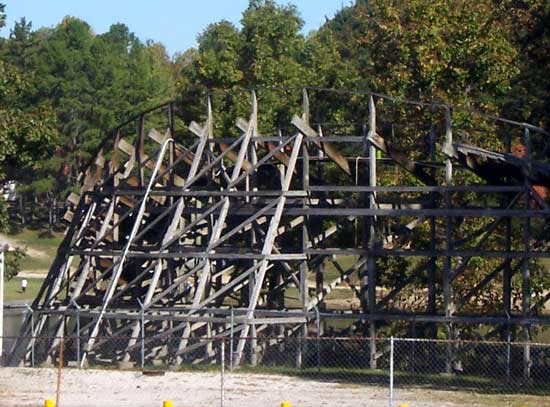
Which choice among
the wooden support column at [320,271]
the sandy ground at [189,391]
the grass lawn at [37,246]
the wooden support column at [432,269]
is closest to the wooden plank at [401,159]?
the wooden support column at [432,269]

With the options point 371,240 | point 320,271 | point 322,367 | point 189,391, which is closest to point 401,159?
point 371,240

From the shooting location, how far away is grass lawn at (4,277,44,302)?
59.9 meters

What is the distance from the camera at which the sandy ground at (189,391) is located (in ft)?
82.6

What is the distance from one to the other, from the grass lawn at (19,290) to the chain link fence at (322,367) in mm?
24367

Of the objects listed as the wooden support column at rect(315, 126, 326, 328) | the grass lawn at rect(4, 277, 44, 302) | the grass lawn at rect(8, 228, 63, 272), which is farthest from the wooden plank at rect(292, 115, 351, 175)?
the grass lawn at rect(8, 228, 63, 272)

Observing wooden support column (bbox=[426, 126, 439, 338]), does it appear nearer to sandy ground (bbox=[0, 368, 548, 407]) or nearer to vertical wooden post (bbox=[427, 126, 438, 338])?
vertical wooden post (bbox=[427, 126, 438, 338])

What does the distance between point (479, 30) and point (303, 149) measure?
24.6 feet

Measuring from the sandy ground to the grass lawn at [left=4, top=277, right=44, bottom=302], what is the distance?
30.0 metres

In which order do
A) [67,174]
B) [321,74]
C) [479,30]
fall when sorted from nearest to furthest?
[479,30], [321,74], [67,174]

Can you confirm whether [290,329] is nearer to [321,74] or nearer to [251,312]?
[251,312]

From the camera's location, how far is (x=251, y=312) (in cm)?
3155

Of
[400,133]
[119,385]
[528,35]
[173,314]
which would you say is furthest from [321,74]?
[119,385]

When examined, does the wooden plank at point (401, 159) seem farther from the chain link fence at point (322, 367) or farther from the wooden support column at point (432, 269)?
the chain link fence at point (322, 367)

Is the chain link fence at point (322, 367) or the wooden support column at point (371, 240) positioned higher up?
the wooden support column at point (371, 240)
